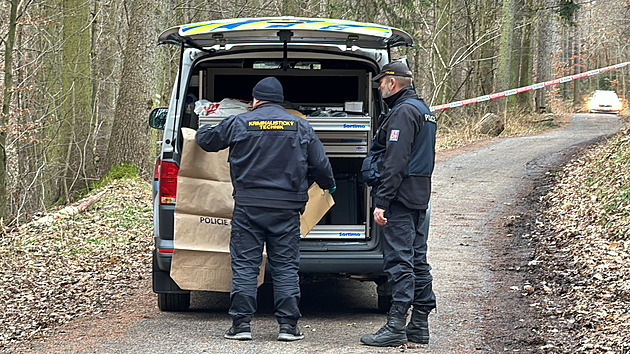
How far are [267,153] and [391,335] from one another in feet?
4.94

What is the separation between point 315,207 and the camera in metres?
6.10

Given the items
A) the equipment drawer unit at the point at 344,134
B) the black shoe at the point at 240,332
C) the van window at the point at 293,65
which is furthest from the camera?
the van window at the point at 293,65

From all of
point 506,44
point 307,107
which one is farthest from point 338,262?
point 506,44

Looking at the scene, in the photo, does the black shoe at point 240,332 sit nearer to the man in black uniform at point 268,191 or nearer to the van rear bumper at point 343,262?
the man in black uniform at point 268,191

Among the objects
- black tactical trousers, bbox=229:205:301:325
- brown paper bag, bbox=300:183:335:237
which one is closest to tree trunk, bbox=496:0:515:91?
brown paper bag, bbox=300:183:335:237

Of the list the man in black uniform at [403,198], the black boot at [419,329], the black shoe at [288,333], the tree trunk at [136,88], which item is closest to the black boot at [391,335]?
the man in black uniform at [403,198]

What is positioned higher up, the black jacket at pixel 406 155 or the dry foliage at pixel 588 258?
the black jacket at pixel 406 155

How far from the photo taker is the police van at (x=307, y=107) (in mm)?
5949

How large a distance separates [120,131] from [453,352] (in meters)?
9.68

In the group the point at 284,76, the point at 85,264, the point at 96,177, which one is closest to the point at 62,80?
the point at 96,177

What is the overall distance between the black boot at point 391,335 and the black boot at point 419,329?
0.14 meters

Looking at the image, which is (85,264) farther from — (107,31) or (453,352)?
(107,31)

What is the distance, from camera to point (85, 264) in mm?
9352

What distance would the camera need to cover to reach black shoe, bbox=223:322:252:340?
18.4 feet
